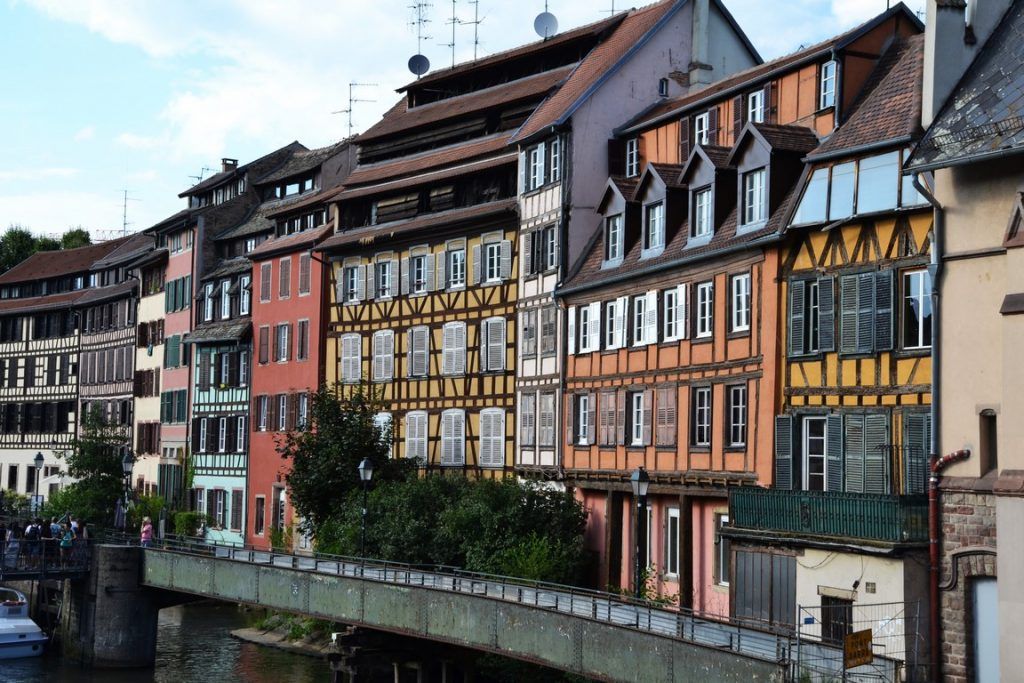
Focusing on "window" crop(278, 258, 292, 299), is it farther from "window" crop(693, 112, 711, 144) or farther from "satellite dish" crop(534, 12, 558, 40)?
"window" crop(693, 112, 711, 144)

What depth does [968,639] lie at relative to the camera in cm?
2456

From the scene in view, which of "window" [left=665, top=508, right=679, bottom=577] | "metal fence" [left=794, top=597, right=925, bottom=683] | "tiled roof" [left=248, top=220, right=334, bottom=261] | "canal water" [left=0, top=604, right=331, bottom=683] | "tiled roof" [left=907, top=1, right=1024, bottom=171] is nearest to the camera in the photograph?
"metal fence" [left=794, top=597, right=925, bottom=683]

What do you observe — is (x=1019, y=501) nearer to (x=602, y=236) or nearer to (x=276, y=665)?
(x=602, y=236)

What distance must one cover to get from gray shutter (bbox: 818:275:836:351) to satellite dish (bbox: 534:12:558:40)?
2170cm

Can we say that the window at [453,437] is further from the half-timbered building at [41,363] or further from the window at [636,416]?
the half-timbered building at [41,363]

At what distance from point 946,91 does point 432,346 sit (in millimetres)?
23791

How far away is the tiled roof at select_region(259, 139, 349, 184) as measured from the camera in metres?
60.6

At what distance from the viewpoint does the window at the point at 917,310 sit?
27.2m

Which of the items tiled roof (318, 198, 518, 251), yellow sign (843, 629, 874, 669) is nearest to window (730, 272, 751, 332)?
yellow sign (843, 629, 874, 669)

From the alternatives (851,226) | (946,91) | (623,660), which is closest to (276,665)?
(623,660)

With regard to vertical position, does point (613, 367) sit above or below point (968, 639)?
above

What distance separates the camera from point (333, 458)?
44.9m

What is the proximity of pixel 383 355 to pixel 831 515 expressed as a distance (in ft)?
82.6

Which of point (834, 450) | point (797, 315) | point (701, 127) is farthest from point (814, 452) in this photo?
point (701, 127)
